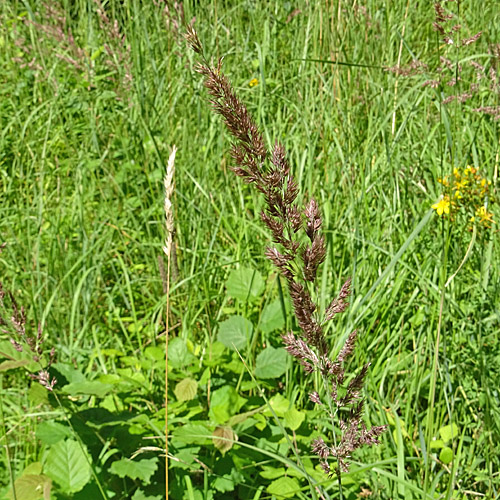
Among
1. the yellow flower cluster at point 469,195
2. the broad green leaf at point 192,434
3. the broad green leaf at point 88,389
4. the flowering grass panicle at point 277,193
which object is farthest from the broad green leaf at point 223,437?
the yellow flower cluster at point 469,195

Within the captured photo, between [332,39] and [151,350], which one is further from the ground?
[332,39]

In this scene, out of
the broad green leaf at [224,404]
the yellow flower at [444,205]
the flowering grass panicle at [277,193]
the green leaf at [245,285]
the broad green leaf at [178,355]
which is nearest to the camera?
the flowering grass panicle at [277,193]

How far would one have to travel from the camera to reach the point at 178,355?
5.20 ft

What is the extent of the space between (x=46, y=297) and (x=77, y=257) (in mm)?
241

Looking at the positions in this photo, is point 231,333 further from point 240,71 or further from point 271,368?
point 240,71

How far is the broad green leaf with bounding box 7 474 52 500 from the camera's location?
4.09 ft

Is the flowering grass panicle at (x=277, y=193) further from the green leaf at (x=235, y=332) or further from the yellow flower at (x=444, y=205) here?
the green leaf at (x=235, y=332)

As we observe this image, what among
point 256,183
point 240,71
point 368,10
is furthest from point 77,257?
point 256,183

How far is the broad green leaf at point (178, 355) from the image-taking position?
5.16 feet

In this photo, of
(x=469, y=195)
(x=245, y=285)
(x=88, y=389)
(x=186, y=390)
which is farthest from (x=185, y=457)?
(x=469, y=195)

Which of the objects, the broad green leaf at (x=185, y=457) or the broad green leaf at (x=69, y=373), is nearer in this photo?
the broad green leaf at (x=185, y=457)

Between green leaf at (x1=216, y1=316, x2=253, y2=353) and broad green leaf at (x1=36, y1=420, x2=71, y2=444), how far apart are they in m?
0.44

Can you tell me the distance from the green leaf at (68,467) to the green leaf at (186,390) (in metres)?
0.25

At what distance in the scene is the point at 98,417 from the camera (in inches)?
55.8
